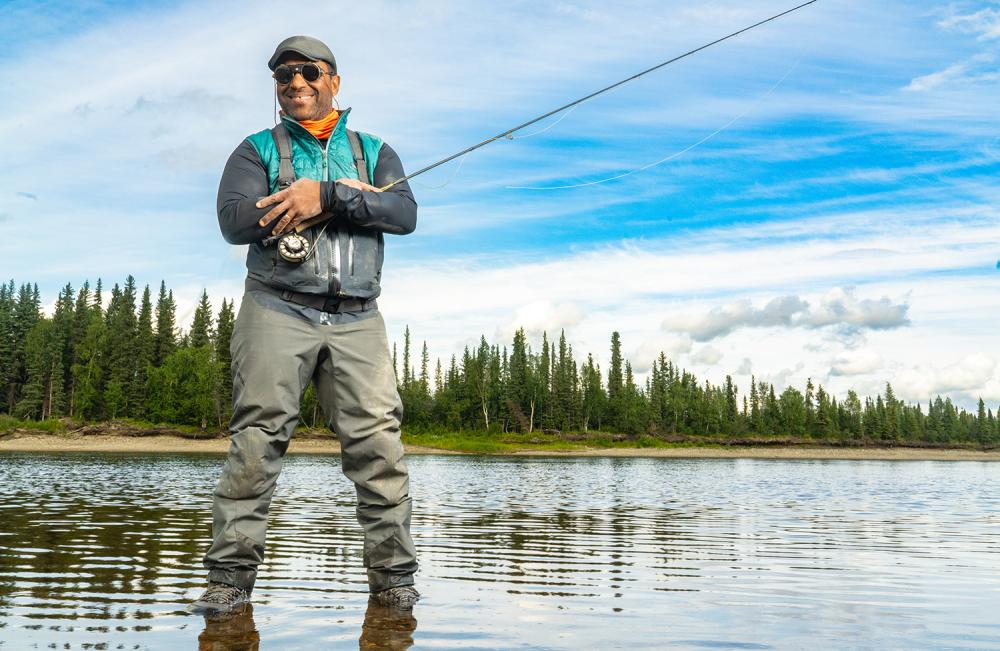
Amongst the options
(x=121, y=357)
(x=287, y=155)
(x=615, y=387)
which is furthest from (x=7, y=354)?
(x=287, y=155)

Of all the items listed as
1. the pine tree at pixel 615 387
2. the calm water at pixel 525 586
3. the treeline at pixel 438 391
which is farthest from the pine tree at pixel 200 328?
the calm water at pixel 525 586

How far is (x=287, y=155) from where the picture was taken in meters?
4.44

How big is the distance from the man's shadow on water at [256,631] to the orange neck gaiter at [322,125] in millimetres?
2592

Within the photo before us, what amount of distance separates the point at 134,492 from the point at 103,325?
94.4m

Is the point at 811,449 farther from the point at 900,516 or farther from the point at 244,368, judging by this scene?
the point at 244,368

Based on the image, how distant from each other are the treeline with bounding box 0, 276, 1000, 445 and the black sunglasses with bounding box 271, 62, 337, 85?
78.8 m

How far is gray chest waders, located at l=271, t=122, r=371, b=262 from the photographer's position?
4.12m

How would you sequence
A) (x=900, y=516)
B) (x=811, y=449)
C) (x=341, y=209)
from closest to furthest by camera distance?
(x=341, y=209) < (x=900, y=516) < (x=811, y=449)

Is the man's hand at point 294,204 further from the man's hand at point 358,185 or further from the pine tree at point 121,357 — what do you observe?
the pine tree at point 121,357

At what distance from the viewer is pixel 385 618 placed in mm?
3920

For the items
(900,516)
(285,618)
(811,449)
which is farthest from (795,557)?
(811,449)

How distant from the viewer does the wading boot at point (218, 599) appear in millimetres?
3928

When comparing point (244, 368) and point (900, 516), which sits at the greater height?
point (244, 368)

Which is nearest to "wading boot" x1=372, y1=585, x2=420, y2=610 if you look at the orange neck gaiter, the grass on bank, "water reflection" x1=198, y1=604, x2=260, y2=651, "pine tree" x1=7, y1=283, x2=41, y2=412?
"water reflection" x1=198, y1=604, x2=260, y2=651
